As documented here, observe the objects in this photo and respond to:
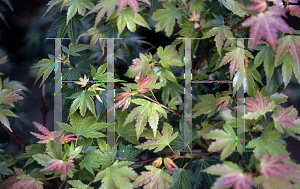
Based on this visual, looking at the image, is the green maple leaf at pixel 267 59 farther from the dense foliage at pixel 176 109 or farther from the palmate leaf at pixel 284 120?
the palmate leaf at pixel 284 120

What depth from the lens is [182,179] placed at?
0.76 m

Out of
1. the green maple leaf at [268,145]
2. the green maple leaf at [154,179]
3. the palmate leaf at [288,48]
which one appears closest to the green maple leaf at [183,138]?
the green maple leaf at [154,179]

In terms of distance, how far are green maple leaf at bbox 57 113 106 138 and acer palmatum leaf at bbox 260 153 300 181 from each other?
1.58 feet

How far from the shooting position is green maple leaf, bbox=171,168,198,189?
752 millimetres

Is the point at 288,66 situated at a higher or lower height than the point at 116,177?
higher

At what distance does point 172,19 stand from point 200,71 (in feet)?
1.07

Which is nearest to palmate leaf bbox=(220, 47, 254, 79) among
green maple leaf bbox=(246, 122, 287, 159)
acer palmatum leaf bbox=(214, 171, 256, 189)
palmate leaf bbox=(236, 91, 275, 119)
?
palmate leaf bbox=(236, 91, 275, 119)

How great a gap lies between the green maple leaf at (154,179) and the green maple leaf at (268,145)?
239 millimetres

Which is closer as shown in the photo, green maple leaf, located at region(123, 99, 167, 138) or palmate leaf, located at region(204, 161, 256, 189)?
palmate leaf, located at region(204, 161, 256, 189)

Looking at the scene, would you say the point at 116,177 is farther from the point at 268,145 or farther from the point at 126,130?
the point at 268,145

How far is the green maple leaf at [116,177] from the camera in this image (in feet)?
2.29

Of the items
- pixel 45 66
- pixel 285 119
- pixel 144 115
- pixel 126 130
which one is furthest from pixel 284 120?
pixel 45 66

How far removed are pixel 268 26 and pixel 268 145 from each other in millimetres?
285

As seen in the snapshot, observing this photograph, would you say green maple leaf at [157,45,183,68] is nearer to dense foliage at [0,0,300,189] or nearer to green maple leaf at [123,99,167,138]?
dense foliage at [0,0,300,189]
